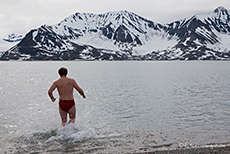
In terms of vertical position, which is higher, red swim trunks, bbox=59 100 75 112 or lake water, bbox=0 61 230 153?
red swim trunks, bbox=59 100 75 112

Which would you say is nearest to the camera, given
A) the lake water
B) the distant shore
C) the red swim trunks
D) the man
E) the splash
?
the distant shore

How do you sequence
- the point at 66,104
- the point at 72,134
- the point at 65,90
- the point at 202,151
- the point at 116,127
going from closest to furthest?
1. the point at 202,151
2. the point at 65,90
3. the point at 66,104
4. the point at 72,134
5. the point at 116,127

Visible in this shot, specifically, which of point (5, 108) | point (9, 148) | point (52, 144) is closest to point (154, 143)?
point (52, 144)

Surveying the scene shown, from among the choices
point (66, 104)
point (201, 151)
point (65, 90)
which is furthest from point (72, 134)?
point (201, 151)

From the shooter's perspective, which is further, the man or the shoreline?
the man

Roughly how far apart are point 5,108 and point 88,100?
30.4 feet

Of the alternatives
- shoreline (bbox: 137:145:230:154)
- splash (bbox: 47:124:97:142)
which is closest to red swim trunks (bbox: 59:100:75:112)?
splash (bbox: 47:124:97:142)

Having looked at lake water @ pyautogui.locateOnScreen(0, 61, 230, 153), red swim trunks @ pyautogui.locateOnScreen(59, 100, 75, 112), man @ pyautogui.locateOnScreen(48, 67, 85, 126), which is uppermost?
man @ pyautogui.locateOnScreen(48, 67, 85, 126)

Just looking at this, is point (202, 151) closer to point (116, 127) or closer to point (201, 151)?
point (201, 151)

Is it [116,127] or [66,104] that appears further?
[116,127]

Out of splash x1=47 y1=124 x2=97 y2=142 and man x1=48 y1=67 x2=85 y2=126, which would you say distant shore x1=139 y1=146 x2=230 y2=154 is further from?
man x1=48 y1=67 x2=85 y2=126

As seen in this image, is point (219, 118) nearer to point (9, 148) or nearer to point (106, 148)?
point (106, 148)

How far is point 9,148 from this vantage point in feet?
42.6

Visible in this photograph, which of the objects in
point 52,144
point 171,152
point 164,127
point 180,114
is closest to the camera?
point 171,152
